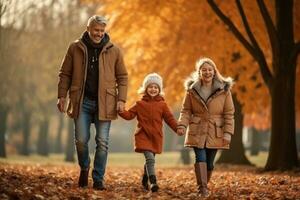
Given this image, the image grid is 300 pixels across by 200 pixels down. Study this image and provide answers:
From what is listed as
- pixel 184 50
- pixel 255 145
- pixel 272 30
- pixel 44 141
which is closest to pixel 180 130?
pixel 272 30

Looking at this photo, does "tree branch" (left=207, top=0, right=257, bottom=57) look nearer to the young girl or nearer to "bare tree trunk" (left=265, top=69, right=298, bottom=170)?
"bare tree trunk" (left=265, top=69, right=298, bottom=170)

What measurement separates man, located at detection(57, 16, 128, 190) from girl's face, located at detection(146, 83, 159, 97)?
37cm

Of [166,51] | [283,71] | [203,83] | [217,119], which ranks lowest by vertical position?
[217,119]

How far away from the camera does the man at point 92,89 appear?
27.9ft

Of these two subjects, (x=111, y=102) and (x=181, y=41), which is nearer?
(x=111, y=102)

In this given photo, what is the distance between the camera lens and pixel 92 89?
8.54m

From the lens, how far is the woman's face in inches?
329

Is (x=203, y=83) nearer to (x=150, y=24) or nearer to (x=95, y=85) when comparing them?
(x=95, y=85)

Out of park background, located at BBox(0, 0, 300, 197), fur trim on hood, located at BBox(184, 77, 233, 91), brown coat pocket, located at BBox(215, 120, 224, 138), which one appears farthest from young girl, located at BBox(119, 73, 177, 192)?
park background, located at BBox(0, 0, 300, 197)

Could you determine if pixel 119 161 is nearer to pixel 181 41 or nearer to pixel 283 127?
pixel 181 41

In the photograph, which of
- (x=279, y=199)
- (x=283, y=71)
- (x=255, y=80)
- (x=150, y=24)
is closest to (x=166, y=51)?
(x=150, y=24)

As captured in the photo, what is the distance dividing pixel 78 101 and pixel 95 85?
348mm

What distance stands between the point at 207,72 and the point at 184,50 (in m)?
10.7

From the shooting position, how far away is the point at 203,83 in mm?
8508
